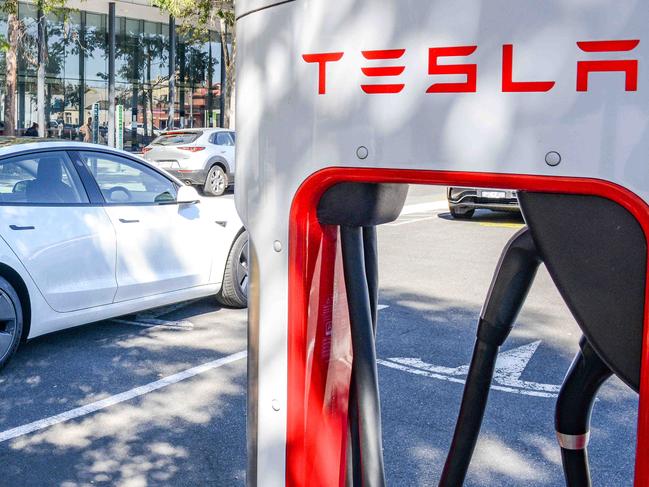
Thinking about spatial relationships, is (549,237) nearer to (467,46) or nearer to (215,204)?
(467,46)

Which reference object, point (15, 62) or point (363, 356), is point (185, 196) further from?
point (15, 62)

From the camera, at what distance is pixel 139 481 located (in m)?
Answer: 4.22

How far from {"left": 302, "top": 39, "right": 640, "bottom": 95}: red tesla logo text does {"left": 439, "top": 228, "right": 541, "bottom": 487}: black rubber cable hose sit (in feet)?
1.19

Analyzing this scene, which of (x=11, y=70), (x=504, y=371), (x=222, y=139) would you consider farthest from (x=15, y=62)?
(x=504, y=371)

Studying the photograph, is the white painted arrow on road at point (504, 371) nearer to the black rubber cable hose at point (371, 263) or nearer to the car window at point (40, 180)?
the car window at point (40, 180)

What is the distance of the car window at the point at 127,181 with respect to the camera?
21.8 feet

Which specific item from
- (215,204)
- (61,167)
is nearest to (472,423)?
A: (61,167)

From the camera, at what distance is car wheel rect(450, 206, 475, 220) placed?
1462cm

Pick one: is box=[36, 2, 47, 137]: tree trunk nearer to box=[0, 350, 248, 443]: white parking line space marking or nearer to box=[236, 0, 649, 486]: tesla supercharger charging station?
box=[0, 350, 248, 443]: white parking line space marking

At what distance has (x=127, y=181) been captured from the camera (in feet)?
22.2

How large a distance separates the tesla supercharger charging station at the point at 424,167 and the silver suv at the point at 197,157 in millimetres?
18176

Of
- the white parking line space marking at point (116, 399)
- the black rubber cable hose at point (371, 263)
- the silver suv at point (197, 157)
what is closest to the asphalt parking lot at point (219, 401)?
the white parking line space marking at point (116, 399)

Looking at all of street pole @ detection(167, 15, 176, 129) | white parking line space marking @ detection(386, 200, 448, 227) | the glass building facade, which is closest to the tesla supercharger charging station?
white parking line space marking @ detection(386, 200, 448, 227)

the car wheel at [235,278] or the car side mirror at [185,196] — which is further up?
the car side mirror at [185,196]
